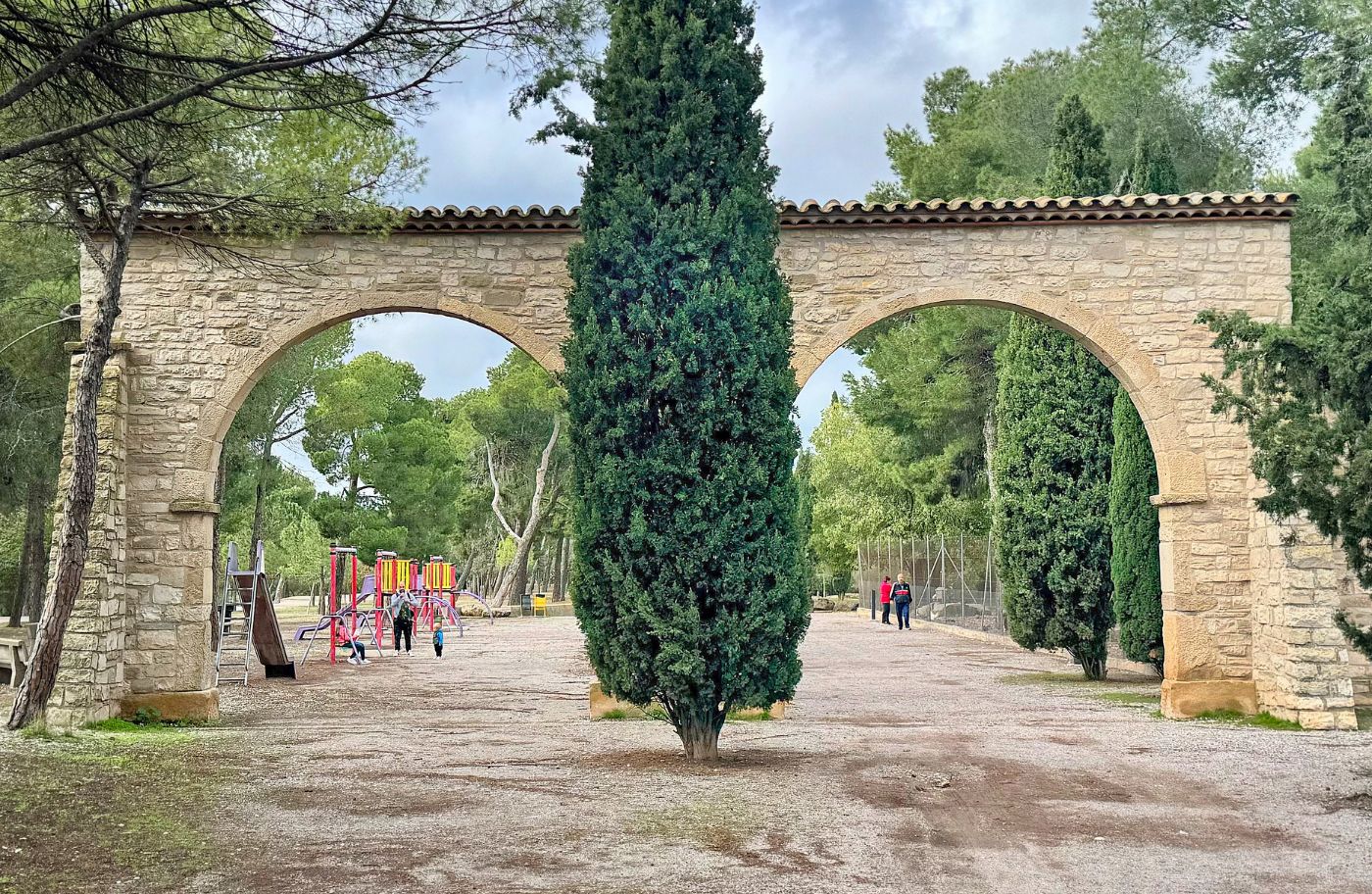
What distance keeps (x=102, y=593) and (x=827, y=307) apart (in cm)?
646

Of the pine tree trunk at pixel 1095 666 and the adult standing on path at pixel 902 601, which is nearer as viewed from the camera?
the pine tree trunk at pixel 1095 666

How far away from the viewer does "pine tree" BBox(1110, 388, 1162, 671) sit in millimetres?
12664

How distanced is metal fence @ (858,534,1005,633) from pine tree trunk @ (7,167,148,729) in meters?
16.1

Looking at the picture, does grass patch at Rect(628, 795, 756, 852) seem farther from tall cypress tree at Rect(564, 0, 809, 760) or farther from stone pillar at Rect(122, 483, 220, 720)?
stone pillar at Rect(122, 483, 220, 720)

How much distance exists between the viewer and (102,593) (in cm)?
989

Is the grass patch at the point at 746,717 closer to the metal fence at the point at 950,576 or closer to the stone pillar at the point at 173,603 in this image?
the stone pillar at the point at 173,603

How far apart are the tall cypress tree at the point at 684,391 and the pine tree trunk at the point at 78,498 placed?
3962 mm

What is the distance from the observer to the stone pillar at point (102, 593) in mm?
9680

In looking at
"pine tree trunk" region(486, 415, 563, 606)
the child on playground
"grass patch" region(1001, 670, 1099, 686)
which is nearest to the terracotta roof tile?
"grass patch" region(1001, 670, 1099, 686)

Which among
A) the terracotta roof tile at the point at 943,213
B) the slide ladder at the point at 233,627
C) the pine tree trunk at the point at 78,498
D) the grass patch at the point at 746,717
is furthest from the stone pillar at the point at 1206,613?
the pine tree trunk at the point at 78,498

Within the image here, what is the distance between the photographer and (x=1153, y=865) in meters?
5.25

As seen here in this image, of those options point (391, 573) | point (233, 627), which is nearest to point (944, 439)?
point (391, 573)

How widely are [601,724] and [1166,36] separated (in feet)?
58.0

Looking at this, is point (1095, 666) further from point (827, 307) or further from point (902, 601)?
point (902, 601)
